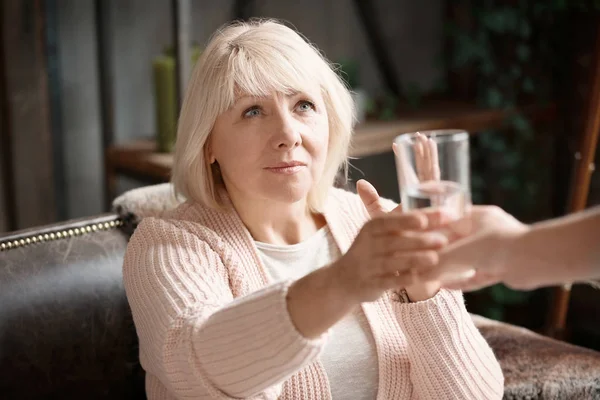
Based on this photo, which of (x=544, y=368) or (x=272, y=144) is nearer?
(x=272, y=144)

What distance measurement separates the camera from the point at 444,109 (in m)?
3.19

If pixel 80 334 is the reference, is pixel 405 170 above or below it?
above

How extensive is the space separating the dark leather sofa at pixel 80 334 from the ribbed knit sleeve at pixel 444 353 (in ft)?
0.58

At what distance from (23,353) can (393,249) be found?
0.82 m

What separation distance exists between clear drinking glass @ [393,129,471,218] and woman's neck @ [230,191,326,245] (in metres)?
0.45

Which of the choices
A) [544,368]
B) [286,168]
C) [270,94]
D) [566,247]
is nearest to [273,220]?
[286,168]

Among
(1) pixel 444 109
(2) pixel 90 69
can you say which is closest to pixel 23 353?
(2) pixel 90 69

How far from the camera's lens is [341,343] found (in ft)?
5.23

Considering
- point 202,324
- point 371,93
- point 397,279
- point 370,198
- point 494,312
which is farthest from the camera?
point 371,93

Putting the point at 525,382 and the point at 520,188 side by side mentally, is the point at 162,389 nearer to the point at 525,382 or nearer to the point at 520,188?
the point at 525,382

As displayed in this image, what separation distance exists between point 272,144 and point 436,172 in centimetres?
42

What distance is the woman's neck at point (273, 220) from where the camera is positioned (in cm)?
164

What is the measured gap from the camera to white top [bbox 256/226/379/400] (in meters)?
1.58

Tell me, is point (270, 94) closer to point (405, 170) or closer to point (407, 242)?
point (405, 170)
